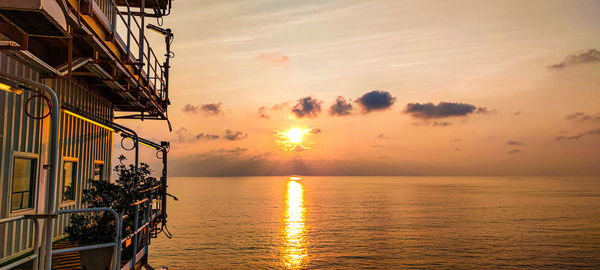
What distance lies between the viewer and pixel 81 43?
7.98m

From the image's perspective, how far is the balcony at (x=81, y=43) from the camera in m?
4.73

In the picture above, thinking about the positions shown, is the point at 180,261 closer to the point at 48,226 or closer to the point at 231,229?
the point at 231,229

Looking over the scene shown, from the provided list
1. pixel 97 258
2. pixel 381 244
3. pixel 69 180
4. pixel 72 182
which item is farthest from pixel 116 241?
pixel 381 244

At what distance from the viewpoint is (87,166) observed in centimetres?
1316

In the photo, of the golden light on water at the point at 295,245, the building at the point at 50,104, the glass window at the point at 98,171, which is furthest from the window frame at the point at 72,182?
the golden light on water at the point at 295,245

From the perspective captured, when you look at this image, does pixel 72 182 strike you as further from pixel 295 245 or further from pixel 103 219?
pixel 295 245

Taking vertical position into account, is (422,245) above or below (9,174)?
below

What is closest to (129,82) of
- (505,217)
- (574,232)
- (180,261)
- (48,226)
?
(48,226)

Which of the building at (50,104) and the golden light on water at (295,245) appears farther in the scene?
the golden light on water at (295,245)

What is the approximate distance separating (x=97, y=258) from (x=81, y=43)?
419cm

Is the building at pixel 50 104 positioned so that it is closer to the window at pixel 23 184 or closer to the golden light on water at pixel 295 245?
the window at pixel 23 184

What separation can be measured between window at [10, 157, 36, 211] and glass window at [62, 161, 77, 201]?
6.71 ft

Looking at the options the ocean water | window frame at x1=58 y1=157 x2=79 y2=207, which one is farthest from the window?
the ocean water

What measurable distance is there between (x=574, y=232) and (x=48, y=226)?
57.2 meters
